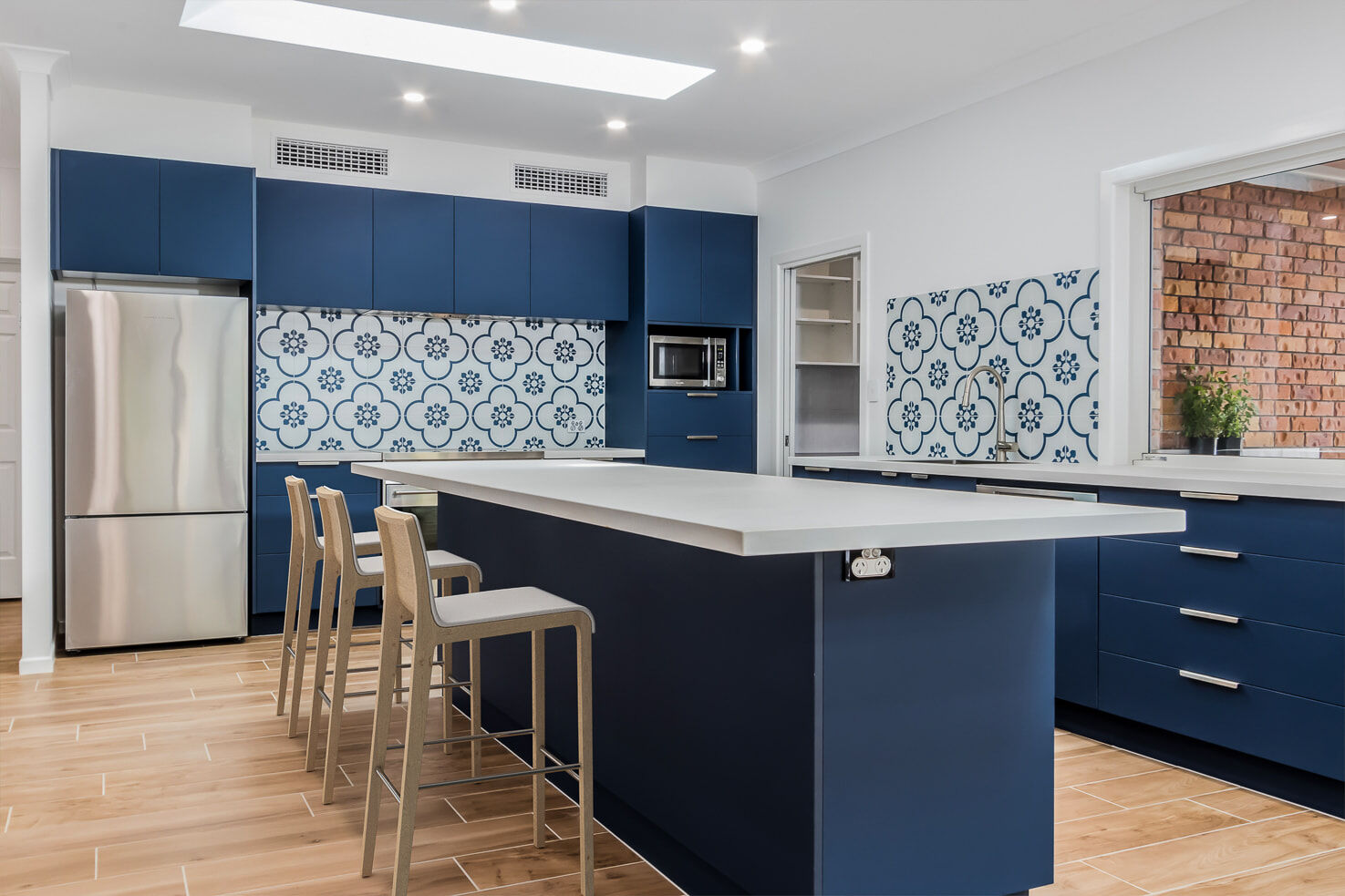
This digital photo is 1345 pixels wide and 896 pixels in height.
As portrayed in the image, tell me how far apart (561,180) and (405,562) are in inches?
160

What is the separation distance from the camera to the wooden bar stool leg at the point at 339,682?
2.61 m

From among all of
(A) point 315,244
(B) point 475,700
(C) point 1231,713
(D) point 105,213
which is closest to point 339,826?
(B) point 475,700

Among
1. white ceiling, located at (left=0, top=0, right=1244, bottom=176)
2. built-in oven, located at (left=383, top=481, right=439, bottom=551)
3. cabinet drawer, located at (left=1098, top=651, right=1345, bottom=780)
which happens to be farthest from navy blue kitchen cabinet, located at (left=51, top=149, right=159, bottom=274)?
cabinet drawer, located at (left=1098, top=651, right=1345, bottom=780)

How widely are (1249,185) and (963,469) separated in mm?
1342

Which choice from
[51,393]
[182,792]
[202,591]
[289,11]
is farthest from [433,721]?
[289,11]

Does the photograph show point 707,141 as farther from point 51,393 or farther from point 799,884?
point 799,884

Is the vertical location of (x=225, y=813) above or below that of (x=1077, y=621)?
below

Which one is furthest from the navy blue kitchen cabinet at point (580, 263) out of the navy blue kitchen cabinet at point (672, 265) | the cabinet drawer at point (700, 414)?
the cabinet drawer at point (700, 414)

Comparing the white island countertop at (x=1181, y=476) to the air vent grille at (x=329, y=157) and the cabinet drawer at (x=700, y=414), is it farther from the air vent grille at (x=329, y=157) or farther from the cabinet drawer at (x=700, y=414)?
the air vent grille at (x=329, y=157)

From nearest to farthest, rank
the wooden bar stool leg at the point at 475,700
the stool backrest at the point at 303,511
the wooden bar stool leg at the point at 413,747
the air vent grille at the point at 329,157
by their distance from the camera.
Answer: the wooden bar stool leg at the point at 413,747 < the wooden bar stool leg at the point at 475,700 < the stool backrest at the point at 303,511 < the air vent grille at the point at 329,157

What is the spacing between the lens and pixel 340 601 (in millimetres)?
2607

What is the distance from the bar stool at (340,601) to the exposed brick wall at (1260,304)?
105 inches

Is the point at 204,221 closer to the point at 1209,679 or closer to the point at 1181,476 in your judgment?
the point at 1181,476

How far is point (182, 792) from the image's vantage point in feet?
9.23
